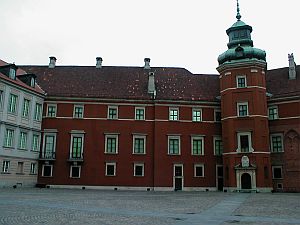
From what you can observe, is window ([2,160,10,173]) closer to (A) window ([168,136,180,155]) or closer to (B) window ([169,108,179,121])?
(A) window ([168,136,180,155])

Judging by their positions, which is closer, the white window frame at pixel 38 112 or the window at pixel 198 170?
the white window frame at pixel 38 112

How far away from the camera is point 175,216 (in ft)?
47.6

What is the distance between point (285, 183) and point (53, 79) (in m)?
30.0

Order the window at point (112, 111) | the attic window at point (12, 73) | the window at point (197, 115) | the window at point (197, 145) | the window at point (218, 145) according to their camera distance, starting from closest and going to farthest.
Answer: the attic window at point (12, 73) → the window at point (197, 145) → the window at point (218, 145) → the window at point (112, 111) → the window at point (197, 115)

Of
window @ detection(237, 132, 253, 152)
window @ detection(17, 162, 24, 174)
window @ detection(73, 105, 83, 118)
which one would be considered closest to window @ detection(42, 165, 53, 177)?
window @ detection(17, 162, 24, 174)

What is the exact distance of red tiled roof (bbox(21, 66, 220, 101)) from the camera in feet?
141

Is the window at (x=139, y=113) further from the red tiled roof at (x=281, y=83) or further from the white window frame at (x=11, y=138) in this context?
the red tiled roof at (x=281, y=83)

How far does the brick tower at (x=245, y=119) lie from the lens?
38.5 meters

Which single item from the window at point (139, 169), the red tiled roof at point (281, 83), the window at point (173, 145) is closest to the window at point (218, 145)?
the window at point (173, 145)

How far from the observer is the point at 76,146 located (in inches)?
1644

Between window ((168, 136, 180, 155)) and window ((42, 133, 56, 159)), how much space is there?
44.3 feet

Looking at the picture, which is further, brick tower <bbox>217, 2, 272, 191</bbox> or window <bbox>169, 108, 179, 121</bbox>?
window <bbox>169, 108, 179, 121</bbox>

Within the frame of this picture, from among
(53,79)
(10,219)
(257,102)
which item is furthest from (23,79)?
(10,219)

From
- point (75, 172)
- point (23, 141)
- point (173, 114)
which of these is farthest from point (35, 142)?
point (173, 114)
